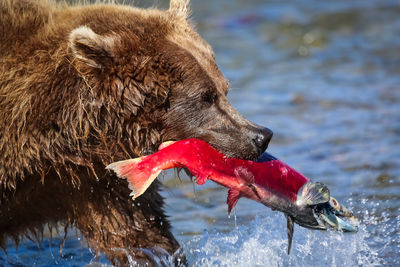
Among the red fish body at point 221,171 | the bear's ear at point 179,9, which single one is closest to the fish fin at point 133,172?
the red fish body at point 221,171

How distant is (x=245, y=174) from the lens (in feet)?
14.6

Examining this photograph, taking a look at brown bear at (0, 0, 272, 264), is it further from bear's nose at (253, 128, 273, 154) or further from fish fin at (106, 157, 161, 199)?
fish fin at (106, 157, 161, 199)

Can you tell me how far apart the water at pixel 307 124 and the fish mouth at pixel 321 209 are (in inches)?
25.9

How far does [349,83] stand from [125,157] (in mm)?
5334

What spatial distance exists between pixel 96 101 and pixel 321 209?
4.87 feet

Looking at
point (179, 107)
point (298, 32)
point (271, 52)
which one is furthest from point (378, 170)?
point (298, 32)

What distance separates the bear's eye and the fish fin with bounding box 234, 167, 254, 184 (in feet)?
1.51

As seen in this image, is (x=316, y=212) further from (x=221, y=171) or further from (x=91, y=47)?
(x=91, y=47)

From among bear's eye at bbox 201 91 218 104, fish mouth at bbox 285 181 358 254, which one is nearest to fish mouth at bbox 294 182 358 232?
fish mouth at bbox 285 181 358 254

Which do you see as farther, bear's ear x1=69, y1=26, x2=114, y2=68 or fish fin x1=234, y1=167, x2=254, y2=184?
fish fin x1=234, y1=167, x2=254, y2=184

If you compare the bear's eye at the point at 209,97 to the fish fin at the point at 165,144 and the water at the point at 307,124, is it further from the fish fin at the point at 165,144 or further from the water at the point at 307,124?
the water at the point at 307,124

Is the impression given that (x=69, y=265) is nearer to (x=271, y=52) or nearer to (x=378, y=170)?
(x=378, y=170)

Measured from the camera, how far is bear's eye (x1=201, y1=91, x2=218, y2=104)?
15.0 feet

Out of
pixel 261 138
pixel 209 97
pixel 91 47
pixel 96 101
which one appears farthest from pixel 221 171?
pixel 91 47
